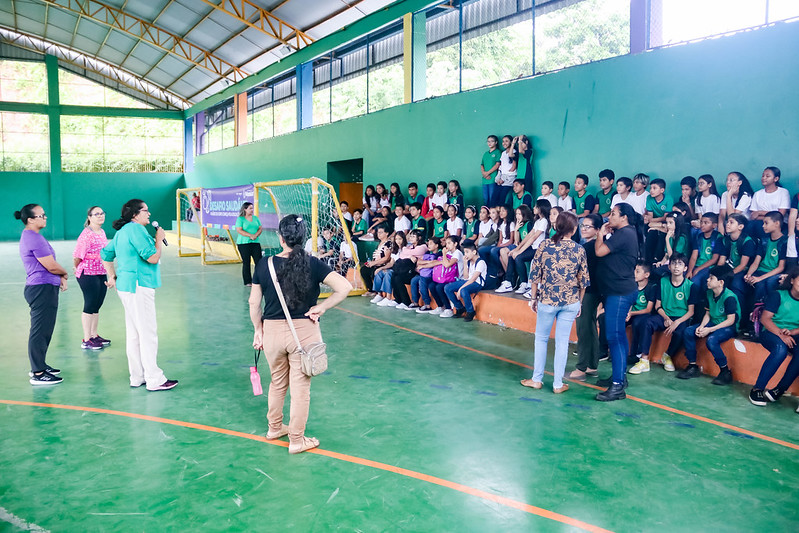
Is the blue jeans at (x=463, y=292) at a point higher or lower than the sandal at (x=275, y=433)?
higher

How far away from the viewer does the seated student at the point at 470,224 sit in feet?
31.2

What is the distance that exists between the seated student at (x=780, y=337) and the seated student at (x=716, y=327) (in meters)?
0.44

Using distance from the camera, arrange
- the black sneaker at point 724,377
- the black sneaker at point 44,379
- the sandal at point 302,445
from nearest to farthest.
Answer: the sandal at point 302,445 < the black sneaker at point 44,379 < the black sneaker at point 724,377

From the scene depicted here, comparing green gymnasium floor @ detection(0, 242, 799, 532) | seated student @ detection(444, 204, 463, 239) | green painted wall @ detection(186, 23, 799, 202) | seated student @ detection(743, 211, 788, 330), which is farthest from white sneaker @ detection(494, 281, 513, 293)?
seated student @ detection(743, 211, 788, 330)

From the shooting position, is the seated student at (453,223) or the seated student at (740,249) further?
the seated student at (453,223)

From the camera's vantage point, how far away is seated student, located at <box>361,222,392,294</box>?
33.6 feet

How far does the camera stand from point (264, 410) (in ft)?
15.5

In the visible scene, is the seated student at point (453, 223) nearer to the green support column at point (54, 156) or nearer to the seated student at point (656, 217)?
the seated student at point (656, 217)

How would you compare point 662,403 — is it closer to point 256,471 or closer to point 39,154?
point 256,471

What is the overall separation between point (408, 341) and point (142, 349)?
10.3ft

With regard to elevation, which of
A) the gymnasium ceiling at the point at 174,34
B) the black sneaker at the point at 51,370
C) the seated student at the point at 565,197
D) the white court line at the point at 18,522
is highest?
the gymnasium ceiling at the point at 174,34

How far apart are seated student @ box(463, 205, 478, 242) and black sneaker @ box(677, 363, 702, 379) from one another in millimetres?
4191

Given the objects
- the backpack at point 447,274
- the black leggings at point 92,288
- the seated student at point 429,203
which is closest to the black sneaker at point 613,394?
the backpack at point 447,274

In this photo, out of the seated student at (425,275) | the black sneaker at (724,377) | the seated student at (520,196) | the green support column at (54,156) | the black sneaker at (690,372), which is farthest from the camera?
the green support column at (54,156)
